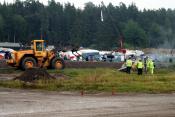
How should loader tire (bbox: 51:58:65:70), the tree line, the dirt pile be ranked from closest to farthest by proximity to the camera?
the dirt pile
loader tire (bbox: 51:58:65:70)
the tree line

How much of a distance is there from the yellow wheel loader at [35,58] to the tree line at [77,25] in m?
76.8

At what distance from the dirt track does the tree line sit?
9208 centimetres

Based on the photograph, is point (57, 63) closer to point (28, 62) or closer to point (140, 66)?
point (28, 62)

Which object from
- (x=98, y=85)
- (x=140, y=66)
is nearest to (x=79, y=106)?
(x=98, y=85)

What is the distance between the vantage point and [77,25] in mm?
139625

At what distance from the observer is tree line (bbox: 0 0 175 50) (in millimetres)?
127062

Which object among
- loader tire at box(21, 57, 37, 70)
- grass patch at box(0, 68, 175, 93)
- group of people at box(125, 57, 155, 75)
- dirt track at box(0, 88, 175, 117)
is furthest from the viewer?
group of people at box(125, 57, 155, 75)

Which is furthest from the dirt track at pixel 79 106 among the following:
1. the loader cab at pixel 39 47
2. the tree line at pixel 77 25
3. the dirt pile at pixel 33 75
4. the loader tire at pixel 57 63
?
the tree line at pixel 77 25

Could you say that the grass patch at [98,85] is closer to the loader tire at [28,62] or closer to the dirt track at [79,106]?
the dirt track at [79,106]

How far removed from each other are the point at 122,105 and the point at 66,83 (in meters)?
8.63

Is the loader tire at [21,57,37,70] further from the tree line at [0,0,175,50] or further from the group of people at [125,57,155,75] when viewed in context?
the tree line at [0,0,175,50]

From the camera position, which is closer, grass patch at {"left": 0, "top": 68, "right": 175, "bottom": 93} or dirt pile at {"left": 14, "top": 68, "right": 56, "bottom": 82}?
grass patch at {"left": 0, "top": 68, "right": 175, "bottom": 93}

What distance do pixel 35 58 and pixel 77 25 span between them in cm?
10481

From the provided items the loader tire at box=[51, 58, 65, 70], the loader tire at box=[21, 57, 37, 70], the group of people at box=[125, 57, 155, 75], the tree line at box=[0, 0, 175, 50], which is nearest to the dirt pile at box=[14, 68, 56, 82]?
the loader tire at box=[21, 57, 37, 70]
